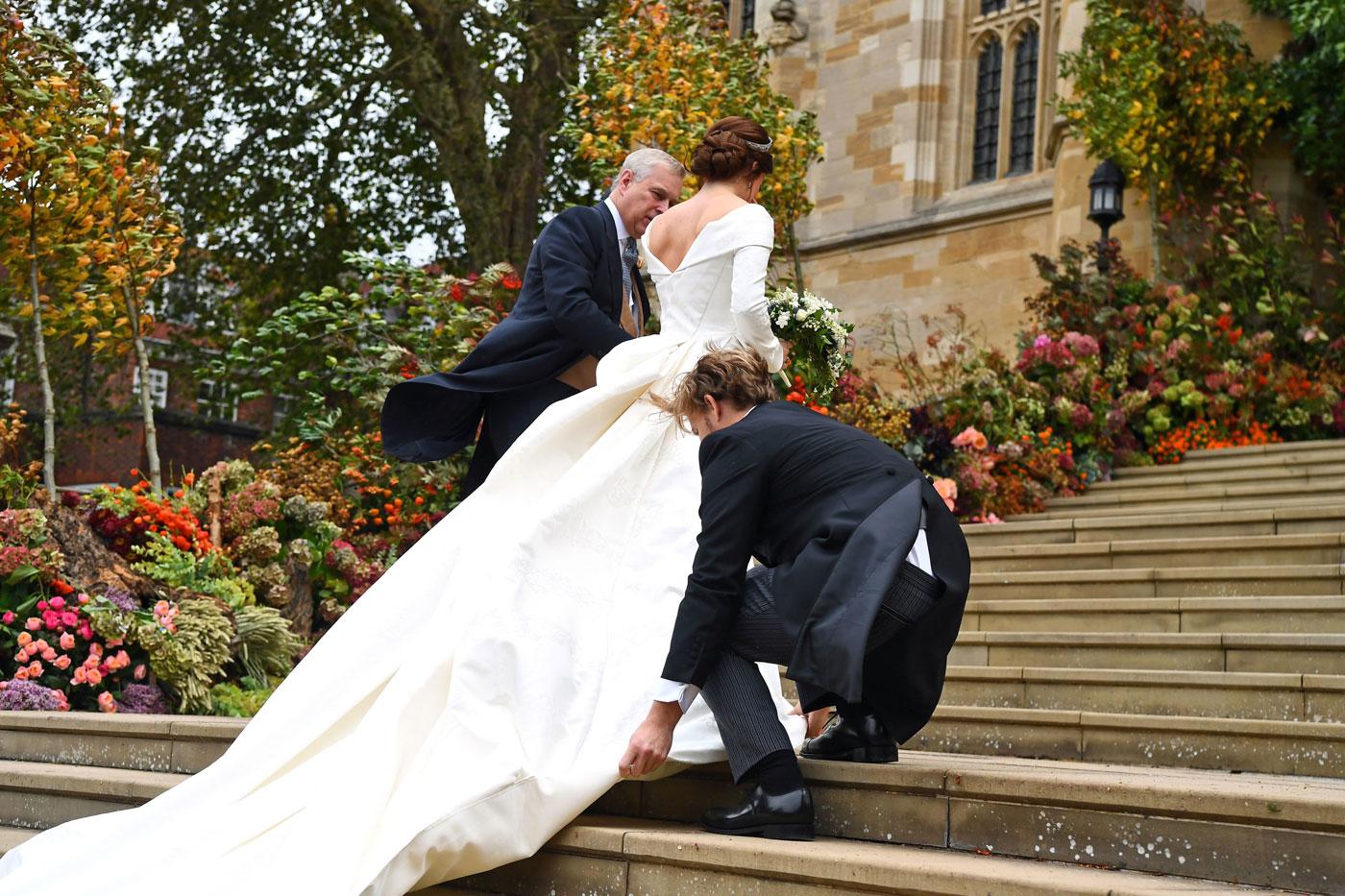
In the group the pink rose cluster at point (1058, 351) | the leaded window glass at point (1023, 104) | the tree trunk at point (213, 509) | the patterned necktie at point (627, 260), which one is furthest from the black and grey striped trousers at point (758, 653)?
the leaded window glass at point (1023, 104)

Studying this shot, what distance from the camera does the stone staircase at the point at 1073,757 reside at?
3.23 meters

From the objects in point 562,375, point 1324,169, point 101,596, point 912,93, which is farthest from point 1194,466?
point 912,93

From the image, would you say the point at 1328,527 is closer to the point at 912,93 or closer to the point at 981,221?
the point at 981,221

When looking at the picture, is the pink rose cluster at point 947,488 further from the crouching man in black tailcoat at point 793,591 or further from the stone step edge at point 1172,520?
the crouching man in black tailcoat at point 793,591

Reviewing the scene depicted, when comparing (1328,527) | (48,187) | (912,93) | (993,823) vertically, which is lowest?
(993,823)

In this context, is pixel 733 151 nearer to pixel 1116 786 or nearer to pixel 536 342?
pixel 536 342

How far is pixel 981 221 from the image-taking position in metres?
16.9

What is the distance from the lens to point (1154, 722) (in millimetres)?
4676

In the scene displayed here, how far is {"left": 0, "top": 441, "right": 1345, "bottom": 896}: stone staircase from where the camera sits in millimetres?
3230

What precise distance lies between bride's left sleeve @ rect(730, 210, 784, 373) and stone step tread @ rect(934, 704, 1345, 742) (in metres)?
1.62

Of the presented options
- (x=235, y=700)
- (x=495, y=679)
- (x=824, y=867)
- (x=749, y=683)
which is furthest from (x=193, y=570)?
(x=824, y=867)

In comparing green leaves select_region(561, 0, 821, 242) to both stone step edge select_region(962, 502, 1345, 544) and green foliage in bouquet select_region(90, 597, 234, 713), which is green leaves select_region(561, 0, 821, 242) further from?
green foliage in bouquet select_region(90, 597, 234, 713)

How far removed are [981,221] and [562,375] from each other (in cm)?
1270

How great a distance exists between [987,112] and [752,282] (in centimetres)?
1485
